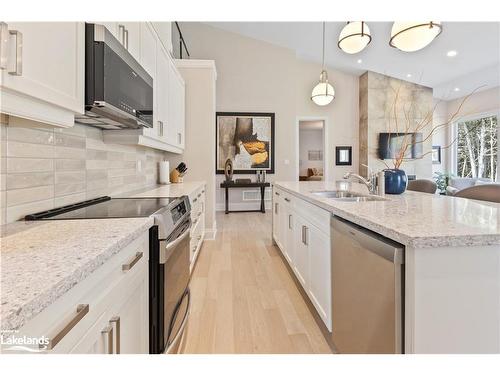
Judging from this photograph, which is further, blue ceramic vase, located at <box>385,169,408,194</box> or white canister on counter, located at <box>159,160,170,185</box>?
white canister on counter, located at <box>159,160,170,185</box>

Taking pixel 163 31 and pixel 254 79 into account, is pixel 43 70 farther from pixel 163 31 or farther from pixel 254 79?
pixel 254 79

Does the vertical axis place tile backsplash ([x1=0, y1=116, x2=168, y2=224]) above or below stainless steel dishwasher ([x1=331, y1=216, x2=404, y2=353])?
above

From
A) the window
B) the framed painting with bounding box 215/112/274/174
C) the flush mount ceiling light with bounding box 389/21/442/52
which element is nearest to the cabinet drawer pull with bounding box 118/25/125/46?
the flush mount ceiling light with bounding box 389/21/442/52

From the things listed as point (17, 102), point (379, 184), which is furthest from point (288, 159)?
point (17, 102)

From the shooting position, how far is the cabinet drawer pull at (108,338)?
0.86m

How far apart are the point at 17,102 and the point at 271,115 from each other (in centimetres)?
630

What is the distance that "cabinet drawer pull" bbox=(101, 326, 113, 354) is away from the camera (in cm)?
86

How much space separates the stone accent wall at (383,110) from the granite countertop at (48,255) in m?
7.05

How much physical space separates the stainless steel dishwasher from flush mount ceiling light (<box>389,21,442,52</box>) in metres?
1.90

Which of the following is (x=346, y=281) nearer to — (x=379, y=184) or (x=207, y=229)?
(x=379, y=184)

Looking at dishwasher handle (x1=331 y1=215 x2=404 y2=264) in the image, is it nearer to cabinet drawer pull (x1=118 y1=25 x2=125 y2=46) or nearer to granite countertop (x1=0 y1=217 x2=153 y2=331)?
granite countertop (x1=0 y1=217 x2=153 y2=331)

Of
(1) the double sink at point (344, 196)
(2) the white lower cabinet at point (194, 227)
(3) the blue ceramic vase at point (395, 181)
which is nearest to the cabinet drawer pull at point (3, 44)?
(2) the white lower cabinet at point (194, 227)

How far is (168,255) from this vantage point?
4.60 ft

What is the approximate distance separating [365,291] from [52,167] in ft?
5.36
